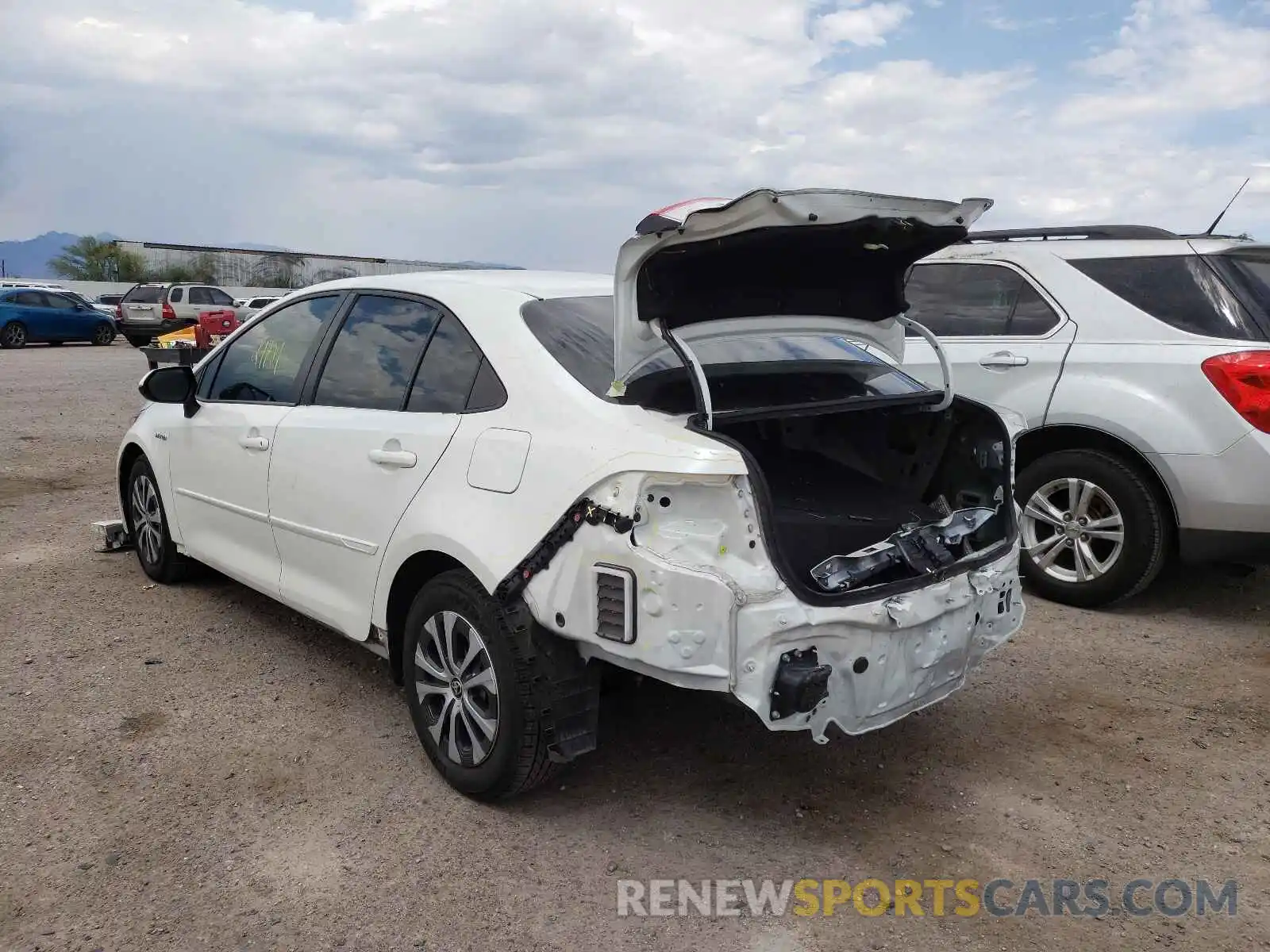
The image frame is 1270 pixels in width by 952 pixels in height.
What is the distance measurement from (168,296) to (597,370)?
87.3 feet

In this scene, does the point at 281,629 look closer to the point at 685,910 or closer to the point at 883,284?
the point at 685,910

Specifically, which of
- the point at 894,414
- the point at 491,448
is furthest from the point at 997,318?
the point at 491,448

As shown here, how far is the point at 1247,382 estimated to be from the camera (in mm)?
4547

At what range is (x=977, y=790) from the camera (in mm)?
3369

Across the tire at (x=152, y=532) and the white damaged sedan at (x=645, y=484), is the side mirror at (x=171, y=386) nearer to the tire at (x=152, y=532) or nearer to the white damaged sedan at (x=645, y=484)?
the white damaged sedan at (x=645, y=484)

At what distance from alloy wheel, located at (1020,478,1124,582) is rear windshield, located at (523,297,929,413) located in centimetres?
180

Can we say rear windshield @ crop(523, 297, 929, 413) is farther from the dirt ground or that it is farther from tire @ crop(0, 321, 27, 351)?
tire @ crop(0, 321, 27, 351)

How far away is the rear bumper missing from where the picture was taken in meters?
2.61

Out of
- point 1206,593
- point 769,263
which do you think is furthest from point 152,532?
point 1206,593

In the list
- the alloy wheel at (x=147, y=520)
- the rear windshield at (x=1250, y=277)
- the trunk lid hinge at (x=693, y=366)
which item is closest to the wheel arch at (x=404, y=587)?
the trunk lid hinge at (x=693, y=366)

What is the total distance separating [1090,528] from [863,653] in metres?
2.91

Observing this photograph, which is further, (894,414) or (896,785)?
(894,414)

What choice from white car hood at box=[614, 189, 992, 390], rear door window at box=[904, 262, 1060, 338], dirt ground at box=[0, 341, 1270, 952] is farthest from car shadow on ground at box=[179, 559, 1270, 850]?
rear door window at box=[904, 262, 1060, 338]

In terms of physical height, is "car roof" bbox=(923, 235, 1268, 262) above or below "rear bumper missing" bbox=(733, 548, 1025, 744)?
above
